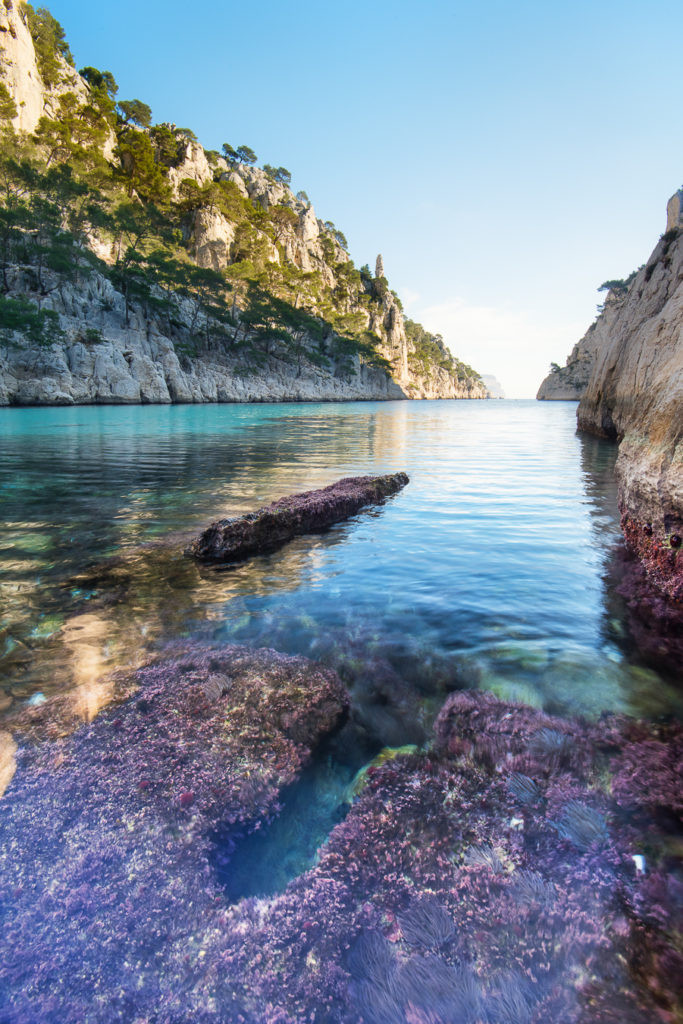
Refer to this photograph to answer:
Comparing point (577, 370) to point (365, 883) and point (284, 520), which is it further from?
point (365, 883)

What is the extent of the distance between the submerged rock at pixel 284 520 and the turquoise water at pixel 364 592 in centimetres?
28

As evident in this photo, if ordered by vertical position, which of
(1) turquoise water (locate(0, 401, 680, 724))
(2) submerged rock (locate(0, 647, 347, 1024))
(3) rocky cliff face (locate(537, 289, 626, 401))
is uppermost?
(3) rocky cliff face (locate(537, 289, 626, 401))

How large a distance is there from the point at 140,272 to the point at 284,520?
5053 cm

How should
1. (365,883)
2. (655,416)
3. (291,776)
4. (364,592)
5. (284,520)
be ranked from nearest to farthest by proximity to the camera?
(365,883)
(291,776)
(364,592)
(655,416)
(284,520)

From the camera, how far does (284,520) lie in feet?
20.6

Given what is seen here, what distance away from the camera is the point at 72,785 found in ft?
7.20

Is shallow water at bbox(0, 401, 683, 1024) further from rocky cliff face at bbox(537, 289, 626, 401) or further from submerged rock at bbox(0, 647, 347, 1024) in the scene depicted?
rocky cliff face at bbox(537, 289, 626, 401)

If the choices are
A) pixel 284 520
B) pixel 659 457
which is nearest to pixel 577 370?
pixel 659 457

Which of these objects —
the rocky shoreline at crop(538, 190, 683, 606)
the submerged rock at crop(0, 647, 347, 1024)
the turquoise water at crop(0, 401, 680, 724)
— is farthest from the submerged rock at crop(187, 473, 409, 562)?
the rocky shoreline at crop(538, 190, 683, 606)

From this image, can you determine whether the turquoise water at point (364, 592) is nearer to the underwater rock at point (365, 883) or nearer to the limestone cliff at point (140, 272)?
the underwater rock at point (365, 883)

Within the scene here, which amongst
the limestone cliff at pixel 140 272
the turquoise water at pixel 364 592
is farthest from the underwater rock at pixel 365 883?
the limestone cliff at pixel 140 272

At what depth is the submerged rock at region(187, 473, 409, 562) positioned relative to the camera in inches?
213

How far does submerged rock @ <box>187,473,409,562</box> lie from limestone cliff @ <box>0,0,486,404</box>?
34.9m

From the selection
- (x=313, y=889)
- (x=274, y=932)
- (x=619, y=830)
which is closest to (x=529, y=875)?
(x=619, y=830)
